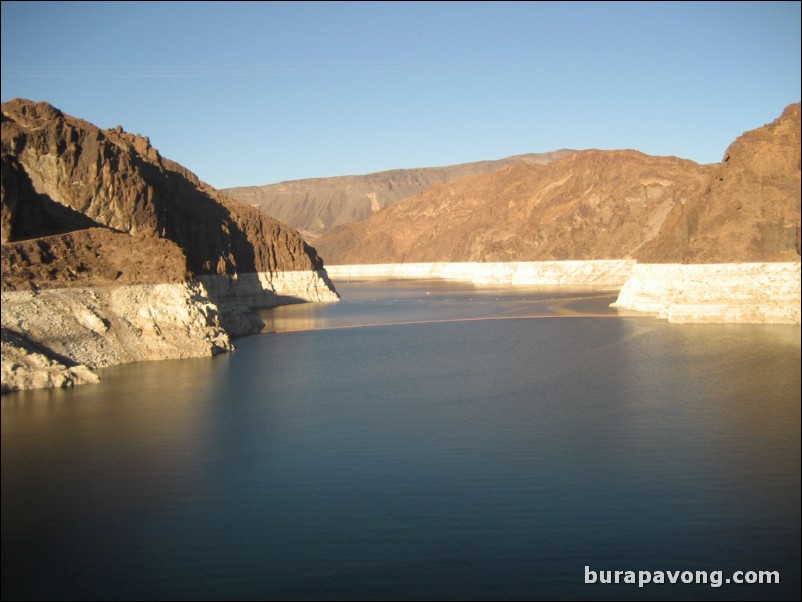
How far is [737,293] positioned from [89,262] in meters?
36.6

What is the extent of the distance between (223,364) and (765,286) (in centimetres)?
3133

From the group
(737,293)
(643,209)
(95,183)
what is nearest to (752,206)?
(737,293)

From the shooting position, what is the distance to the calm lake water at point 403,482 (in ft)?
44.4

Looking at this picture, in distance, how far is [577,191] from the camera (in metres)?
140

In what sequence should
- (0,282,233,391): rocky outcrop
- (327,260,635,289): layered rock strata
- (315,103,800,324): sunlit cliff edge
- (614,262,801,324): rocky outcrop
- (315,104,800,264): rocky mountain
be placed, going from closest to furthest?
(0,282,233,391): rocky outcrop → (614,262,801,324): rocky outcrop → (315,103,800,324): sunlit cliff edge → (315,104,800,264): rocky mountain → (327,260,635,289): layered rock strata

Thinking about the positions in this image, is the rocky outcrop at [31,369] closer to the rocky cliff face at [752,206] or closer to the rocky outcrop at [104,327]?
the rocky outcrop at [104,327]

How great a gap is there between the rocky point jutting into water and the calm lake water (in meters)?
2.59

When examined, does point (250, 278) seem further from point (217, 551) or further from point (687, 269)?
point (217, 551)

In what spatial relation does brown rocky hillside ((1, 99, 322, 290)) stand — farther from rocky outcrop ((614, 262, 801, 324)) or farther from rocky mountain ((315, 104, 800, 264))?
rocky mountain ((315, 104, 800, 264))

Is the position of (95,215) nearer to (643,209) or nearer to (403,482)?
(403,482)

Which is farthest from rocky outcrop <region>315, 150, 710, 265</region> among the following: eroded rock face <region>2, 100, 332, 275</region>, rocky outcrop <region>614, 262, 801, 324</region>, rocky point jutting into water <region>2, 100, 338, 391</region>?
rocky point jutting into water <region>2, 100, 338, 391</region>

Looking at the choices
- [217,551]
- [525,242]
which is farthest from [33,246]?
[525,242]

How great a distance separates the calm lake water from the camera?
13.5 metres

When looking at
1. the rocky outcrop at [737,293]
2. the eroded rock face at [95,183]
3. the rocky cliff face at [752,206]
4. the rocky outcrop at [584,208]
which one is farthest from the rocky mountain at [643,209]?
the eroded rock face at [95,183]
